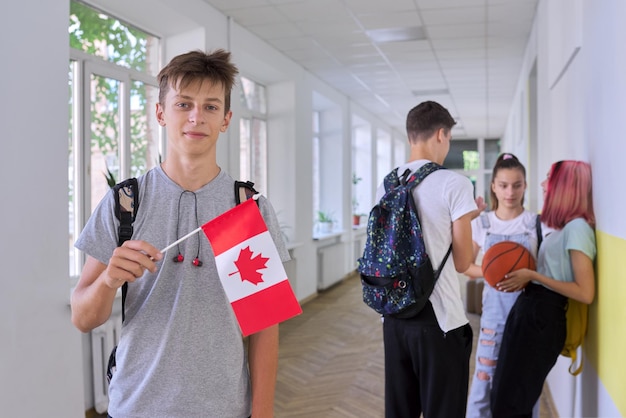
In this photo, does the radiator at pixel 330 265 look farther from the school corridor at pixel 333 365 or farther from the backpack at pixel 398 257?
the backpack at pixel 398 257

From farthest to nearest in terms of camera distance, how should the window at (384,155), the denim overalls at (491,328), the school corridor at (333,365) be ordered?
the window at (384,155), the school corridor at (333,365), the denim overalls at (491,328)

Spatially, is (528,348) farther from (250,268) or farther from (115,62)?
(115,62)

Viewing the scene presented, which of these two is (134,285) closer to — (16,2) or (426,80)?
(16,2)

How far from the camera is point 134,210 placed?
52.3 inches

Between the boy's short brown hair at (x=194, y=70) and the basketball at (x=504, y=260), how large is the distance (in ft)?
6.20

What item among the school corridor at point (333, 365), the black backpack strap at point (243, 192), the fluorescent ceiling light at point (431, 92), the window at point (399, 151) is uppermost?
the fluorescent ceiling light at point (431, 92)

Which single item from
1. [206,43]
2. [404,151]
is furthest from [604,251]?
[404,151]

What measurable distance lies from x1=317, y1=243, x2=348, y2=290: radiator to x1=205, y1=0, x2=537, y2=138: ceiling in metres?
2.70

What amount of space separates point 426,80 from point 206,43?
15.8 ft

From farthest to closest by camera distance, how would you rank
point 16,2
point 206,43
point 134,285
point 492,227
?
point 206,43 → point 492,227 → point 16,2 → point 134,285

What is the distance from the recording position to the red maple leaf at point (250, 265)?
1.34 metres

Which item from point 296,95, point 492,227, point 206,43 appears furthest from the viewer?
→ point 296,95

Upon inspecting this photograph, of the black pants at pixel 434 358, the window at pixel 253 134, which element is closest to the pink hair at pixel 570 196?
the black pants at pixel 434 358

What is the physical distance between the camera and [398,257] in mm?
Result: 2342
